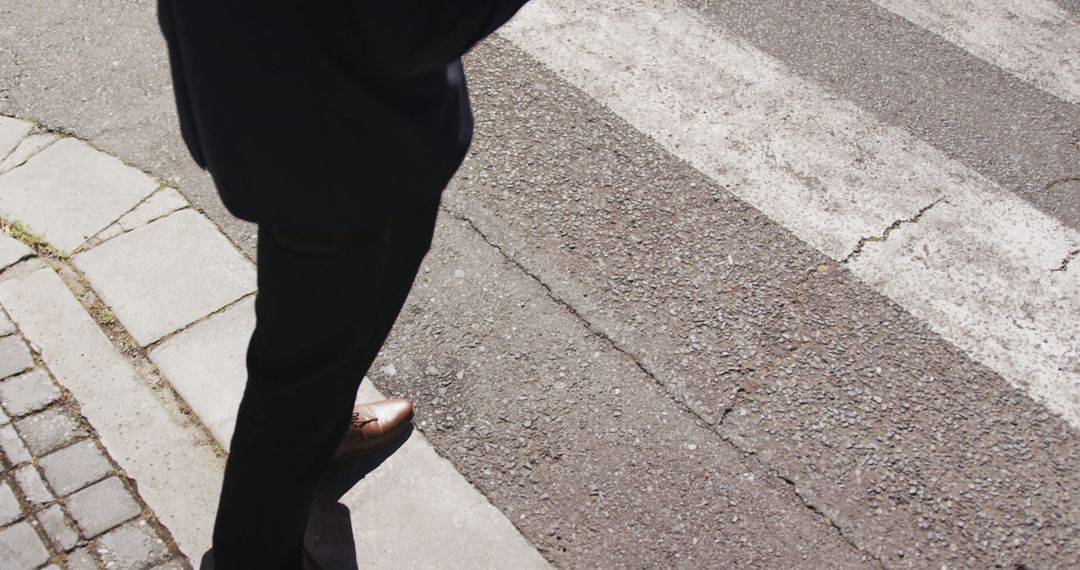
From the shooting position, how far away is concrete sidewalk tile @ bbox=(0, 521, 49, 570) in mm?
2342

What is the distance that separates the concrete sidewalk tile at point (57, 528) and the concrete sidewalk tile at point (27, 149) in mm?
1485

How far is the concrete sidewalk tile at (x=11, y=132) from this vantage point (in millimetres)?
3469

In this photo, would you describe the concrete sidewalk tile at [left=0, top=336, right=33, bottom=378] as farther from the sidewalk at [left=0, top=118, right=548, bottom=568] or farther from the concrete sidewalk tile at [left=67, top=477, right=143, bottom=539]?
the concrete sidewalk tile at [left=67, top=477, right=143, bottom=539]

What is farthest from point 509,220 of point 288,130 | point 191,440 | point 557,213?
point 288,130

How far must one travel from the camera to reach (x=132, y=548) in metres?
2.41

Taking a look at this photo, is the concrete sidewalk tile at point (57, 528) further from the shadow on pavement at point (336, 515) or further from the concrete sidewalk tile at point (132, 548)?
the shadow on pavement at point (336, 515)

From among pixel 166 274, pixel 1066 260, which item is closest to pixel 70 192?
pixel 166 274

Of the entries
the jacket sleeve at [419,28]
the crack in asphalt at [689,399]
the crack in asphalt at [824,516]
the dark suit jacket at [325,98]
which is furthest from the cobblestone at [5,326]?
the crack in asphalt at [824,516]

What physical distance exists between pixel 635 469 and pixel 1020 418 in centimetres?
122

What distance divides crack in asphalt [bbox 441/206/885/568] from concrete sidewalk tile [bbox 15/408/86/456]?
1.41 metres

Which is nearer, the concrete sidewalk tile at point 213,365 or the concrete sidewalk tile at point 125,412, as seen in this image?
the concrete sidewalk tile at point 125,412

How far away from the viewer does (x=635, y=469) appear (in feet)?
8.87

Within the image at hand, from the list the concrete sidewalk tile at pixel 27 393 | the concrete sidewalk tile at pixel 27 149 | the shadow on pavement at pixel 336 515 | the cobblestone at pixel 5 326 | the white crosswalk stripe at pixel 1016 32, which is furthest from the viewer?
the white crosswalk stripe at pixel 1016 32

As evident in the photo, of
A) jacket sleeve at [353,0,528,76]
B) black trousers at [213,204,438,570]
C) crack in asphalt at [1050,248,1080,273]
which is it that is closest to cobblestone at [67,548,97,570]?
black trousers at [213,204,438,570]
